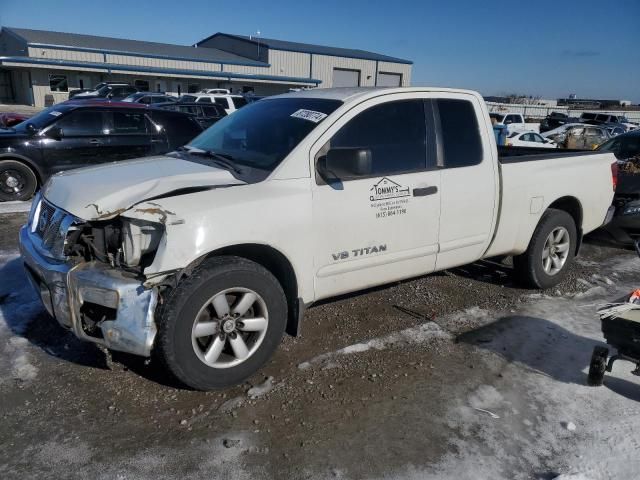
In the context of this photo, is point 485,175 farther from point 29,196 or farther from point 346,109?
point 29,196

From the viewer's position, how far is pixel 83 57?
3966 centimetres

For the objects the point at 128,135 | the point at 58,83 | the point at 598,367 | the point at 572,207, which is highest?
the point at 58,83

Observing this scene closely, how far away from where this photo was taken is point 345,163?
10.9 ft

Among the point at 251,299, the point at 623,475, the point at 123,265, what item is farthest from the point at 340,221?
the point at 623,475

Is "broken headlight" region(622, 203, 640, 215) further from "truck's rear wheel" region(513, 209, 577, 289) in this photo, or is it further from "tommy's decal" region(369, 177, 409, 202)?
"tommy's decal" region(369, 177, 409, 202)

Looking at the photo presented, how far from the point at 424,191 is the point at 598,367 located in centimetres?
165

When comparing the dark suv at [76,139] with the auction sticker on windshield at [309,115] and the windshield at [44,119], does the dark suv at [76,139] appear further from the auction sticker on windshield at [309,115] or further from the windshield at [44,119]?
the auction sticker on windshield at [309,115]

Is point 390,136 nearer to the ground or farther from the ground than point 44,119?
farther from the ground

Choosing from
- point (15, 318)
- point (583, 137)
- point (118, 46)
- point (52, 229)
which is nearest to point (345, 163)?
point (52, 229)

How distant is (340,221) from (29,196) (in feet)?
23.0

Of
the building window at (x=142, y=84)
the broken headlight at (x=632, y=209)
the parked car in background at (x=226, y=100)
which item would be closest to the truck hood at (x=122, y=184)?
the broken headlight at (x=632, y=209)

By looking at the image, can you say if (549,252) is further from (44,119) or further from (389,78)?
(389,78)

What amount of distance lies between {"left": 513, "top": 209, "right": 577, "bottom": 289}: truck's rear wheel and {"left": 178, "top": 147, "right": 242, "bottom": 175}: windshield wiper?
2.97 metres

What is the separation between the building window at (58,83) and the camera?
37.2 metres
